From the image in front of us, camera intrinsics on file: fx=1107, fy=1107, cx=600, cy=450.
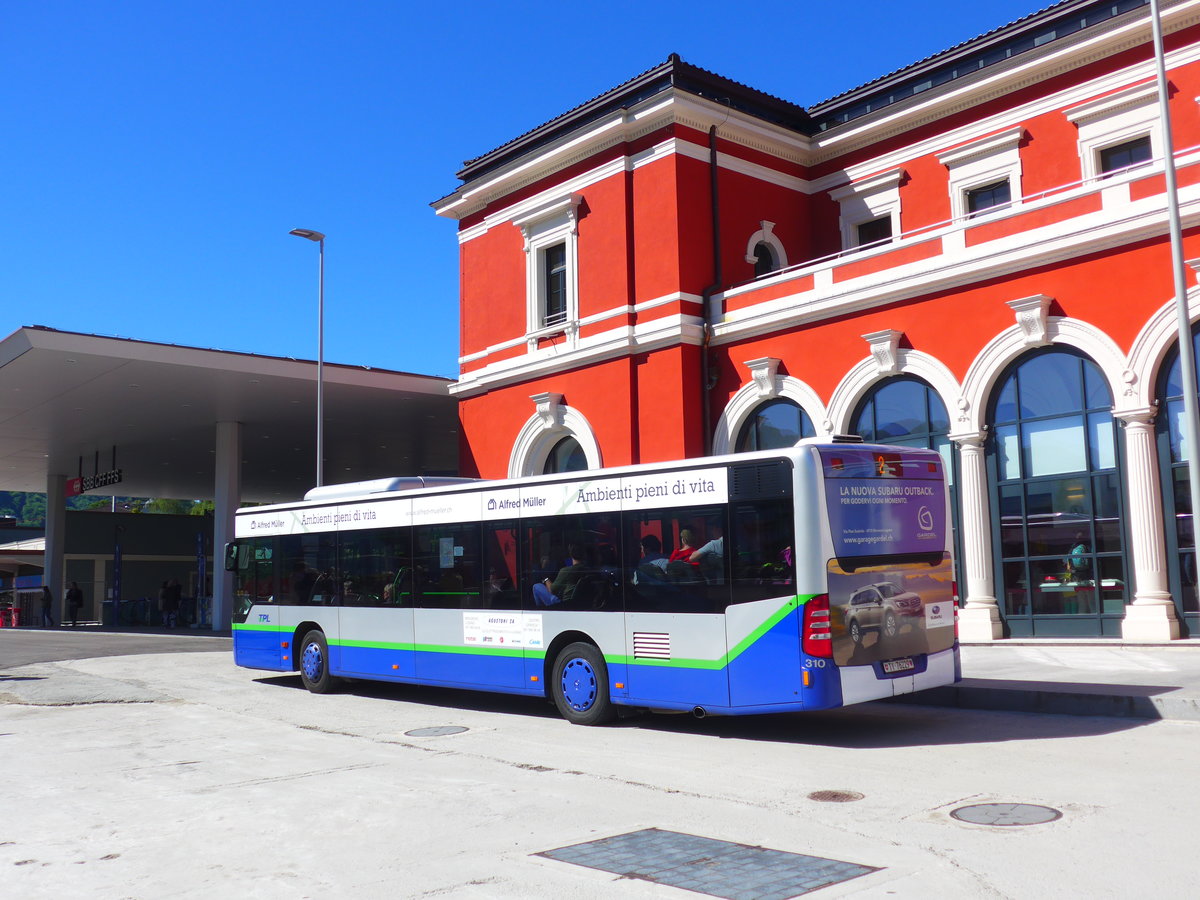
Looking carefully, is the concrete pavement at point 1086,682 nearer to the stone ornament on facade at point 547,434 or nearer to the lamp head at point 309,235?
the stone ornament on facade at point 547,434

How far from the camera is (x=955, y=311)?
19.9m

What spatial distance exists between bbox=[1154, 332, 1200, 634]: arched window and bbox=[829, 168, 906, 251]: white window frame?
26.2 feet

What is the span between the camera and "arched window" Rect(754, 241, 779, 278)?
1003 inches

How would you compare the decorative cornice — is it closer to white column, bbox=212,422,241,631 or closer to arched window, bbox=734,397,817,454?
arched window, bbox=734,397,817,454

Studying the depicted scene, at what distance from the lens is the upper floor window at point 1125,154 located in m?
20.7

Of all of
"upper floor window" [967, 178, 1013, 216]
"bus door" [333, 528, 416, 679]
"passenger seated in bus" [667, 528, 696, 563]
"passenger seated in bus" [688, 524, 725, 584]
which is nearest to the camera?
"passenger seated in bus" [688, 524, 725, 584]

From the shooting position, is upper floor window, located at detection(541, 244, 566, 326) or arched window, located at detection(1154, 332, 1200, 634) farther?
upper floor window, located at detection(541, 244, 566, 326)

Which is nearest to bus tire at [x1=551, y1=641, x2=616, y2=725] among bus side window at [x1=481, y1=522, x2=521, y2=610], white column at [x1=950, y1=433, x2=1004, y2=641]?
bus side window at [x1=481, y1=522, x2=521, y2=610]

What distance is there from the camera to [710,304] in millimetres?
23641

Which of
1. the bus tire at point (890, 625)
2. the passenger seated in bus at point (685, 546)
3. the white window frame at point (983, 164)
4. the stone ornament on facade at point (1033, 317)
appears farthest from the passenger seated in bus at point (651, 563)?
the white window frame at point (983, 164)

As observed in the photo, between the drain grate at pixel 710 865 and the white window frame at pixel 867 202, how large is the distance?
19399mm

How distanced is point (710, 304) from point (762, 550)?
13661mm

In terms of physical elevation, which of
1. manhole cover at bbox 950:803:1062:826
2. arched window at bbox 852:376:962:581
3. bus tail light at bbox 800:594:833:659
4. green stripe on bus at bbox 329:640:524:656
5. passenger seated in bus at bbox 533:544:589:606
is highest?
arched window at bbox 852:376:962:581

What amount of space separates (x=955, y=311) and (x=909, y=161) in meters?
5.81
